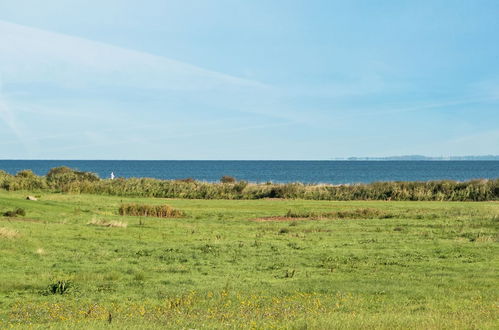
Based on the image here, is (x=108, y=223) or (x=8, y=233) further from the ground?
(x=8, y=233)

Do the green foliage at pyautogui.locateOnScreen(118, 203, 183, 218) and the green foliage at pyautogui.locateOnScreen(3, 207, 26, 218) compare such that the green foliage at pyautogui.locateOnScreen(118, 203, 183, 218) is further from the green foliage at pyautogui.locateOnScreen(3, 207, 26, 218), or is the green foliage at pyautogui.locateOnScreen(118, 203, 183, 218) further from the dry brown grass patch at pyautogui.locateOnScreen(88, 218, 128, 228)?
the green foliage at pyautogui.locateOnScreen(3, 207, 26, 218)

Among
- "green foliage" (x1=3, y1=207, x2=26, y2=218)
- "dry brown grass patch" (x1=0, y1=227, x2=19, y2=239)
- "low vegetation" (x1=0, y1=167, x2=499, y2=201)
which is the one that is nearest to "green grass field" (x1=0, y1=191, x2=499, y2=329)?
"dry brown grass patch" (x1=0, y1=227, x2=19, y2=239)

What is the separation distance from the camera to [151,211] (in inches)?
1724

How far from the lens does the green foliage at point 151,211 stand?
142 feet

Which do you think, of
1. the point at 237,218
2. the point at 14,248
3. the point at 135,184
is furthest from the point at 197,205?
the point at 14,248

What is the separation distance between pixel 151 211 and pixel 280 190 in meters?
24.8

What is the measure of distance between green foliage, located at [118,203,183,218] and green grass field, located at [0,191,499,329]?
3376mm

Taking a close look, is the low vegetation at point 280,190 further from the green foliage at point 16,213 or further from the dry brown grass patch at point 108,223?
the dry brown grass patch at point 108,223

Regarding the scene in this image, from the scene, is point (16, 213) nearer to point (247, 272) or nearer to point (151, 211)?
point (151, 211)

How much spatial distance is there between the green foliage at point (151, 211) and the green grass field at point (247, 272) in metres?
3.38

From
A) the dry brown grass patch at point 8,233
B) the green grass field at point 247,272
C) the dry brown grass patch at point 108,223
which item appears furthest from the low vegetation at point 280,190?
the dry brown grass patch at point 8,233

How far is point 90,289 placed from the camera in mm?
18375

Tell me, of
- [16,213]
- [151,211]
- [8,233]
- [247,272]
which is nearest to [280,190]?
[151,211]

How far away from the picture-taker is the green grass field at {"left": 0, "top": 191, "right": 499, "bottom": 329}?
538 inches
